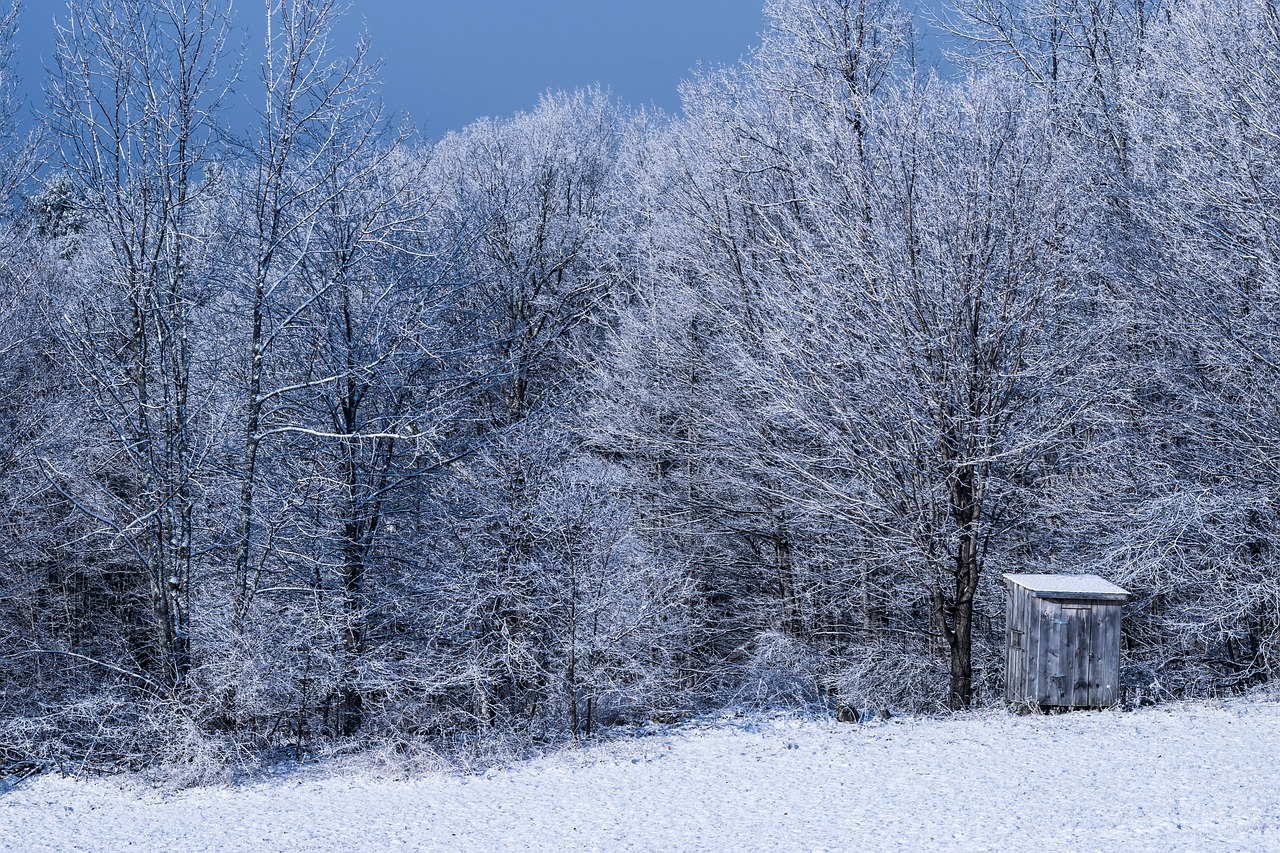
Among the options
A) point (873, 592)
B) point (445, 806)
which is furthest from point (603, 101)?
point (445, 806)

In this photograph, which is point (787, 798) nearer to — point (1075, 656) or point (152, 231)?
point (1075, 656)

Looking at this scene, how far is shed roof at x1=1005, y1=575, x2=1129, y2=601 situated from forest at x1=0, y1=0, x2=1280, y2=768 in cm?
95

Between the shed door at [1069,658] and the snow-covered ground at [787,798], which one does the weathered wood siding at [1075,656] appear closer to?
the shed door at [1069,658]

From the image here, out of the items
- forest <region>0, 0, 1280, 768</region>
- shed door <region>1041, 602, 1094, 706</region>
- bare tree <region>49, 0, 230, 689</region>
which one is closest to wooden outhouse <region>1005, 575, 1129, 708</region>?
shed door <region>1041, 602, 1094, 706</region>

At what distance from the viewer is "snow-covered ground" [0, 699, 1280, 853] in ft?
18.4

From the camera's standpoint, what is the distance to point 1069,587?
8.66 m

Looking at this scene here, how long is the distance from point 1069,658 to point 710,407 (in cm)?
690

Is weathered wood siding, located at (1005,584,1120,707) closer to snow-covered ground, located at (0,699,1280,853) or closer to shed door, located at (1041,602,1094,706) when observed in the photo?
shed door, located at (1041,602,1094,706)

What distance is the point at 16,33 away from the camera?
10.7 meters

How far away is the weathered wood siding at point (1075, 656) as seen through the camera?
28.0ft

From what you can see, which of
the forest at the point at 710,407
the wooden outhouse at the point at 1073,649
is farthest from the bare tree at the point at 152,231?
the wooden outhouse at the point at 1073,649

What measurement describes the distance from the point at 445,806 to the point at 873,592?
8.12 m

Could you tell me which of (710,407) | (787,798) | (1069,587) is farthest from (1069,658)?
(710,407)

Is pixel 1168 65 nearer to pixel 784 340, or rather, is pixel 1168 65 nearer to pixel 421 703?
pixel 784 340
